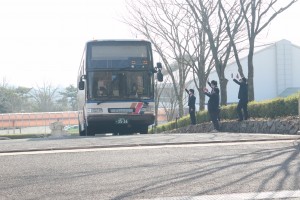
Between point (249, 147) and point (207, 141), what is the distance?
152cm

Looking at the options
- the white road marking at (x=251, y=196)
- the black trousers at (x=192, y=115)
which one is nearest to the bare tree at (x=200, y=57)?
the black trousers at (x=192, y=115)

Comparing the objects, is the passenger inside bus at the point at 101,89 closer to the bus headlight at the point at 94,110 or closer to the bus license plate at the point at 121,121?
the bus headlight at the point at 94,110

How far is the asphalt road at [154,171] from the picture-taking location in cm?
627

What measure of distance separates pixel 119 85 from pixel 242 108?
473 cm

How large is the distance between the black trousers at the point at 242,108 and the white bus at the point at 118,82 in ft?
9.96

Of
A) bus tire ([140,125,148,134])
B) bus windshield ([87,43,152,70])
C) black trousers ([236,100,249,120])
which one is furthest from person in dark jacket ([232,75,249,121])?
bus tire ([140,125,148,134])

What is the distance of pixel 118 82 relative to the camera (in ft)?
59.3

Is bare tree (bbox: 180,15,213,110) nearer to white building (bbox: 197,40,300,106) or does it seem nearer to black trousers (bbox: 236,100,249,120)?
black trousers (bbox: 236,100,249,120)

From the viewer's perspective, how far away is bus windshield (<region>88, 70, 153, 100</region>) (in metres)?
17.9

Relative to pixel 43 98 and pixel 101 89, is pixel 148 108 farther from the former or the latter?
pixel 43 98

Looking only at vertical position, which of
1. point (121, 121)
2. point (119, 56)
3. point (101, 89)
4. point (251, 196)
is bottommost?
point (251, 196)

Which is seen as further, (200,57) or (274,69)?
(274,69)

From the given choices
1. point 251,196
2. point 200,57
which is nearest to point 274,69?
point 200,57

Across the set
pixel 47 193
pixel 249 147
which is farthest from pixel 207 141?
pixel 47 193
